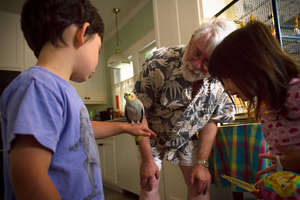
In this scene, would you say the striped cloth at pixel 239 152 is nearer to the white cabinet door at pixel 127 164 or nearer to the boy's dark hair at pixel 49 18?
the boy's dark hair at pixel 49 18

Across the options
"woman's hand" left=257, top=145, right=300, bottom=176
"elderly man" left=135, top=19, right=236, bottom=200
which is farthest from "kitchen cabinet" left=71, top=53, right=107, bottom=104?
"woman's hand" left=257, top=145, right=300, bottom=176

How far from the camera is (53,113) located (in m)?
0.47

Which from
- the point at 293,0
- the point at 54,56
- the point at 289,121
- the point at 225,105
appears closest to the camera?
the point at 54,56

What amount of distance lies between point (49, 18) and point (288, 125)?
72 cm

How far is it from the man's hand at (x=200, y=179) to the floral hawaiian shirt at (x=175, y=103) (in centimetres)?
12

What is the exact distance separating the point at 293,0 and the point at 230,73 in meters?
0.85

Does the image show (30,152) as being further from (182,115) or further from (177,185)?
(177,185)

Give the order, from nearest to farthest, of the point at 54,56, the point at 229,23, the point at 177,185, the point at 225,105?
the point at 54,56 → the point at 229,23 → the point at 225,105 → the point at 177,185

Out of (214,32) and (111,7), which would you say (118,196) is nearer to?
(214,32)

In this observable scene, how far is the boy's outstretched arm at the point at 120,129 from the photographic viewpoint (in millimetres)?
753

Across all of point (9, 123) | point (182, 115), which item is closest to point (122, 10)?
point (182, 115)

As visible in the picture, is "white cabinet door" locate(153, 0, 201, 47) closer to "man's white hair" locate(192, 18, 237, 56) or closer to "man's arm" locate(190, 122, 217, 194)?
"man's white hair" locate(192, 18, 237, 56)

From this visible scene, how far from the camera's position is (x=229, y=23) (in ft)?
3.22

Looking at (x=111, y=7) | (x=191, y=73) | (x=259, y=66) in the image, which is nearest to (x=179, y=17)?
(x=191, y=73)
